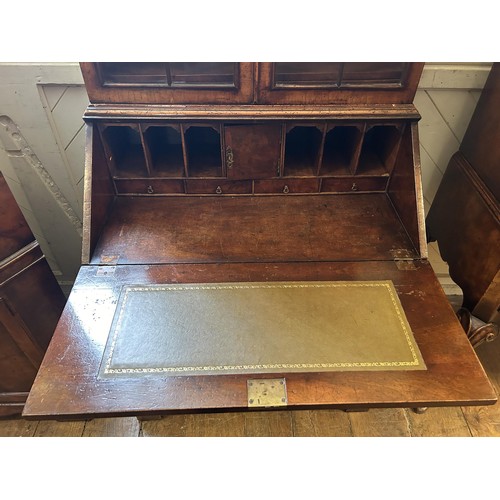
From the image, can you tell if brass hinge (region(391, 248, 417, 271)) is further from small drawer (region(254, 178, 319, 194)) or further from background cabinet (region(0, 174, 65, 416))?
background cabinet (region(0, 174, 65, 416))

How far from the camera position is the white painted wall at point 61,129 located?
1.48 metres

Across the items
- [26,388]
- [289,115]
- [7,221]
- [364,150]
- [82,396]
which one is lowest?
[26,388]

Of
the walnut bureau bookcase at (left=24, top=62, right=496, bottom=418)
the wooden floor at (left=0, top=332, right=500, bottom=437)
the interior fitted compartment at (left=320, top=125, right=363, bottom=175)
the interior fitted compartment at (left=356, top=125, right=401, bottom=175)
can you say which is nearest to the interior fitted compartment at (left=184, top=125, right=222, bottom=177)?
the walnut bureau bookcase at (left=24, top=62, right=496, bottom=418)

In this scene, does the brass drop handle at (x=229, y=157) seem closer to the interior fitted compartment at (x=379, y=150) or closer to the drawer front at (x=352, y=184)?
the drawer front at (x=352, y=184)

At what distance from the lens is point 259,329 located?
39.8 inches

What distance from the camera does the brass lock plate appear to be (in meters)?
0.88

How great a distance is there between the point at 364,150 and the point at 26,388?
1607 millimetres

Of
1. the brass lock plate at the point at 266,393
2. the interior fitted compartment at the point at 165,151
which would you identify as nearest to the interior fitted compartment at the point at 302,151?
the interior fitted compartment at the point at 165,151

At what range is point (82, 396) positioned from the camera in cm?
88

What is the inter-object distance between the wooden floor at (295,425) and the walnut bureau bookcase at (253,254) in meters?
0.85

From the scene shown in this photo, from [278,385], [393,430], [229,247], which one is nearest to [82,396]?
[278,385]

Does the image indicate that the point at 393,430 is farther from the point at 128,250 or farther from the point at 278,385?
the point at 128,250

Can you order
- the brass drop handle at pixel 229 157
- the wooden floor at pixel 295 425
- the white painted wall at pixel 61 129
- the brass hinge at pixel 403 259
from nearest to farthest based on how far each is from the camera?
the brass hinge at pixel 403 259
the brass drop handle at pixel 229 157
the white painted wall at pixel 61 129
the wooden floor at pixel 295 425
